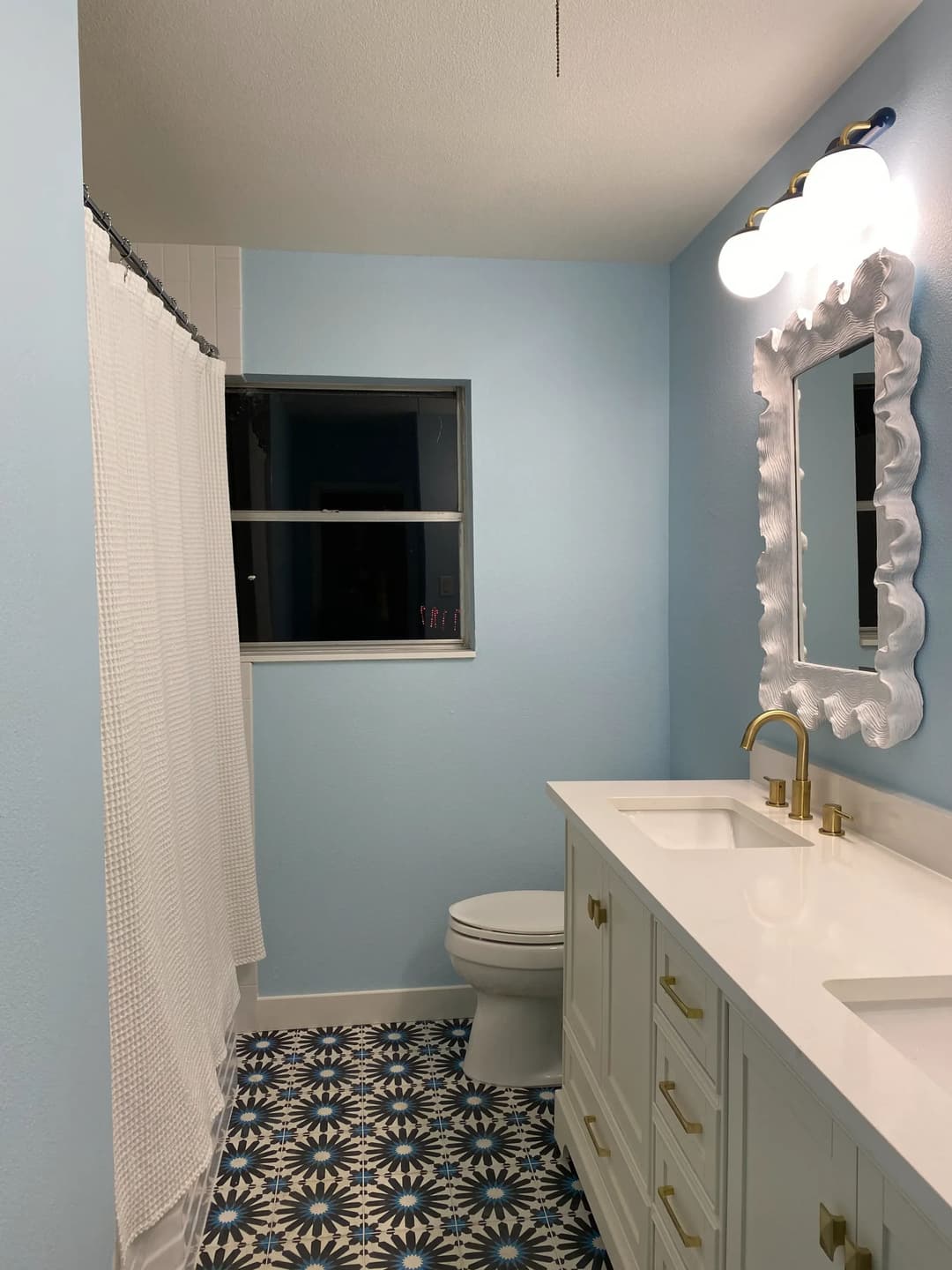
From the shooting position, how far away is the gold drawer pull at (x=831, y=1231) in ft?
3.12

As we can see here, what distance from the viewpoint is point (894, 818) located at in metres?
1.76

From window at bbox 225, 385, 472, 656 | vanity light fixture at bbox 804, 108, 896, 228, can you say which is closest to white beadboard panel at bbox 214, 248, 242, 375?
window at bbox 225, 385, 472, 656

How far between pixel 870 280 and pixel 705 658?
1.26 metres

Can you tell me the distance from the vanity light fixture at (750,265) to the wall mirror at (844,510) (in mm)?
104

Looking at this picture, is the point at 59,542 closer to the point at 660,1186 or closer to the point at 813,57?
the point at 660,1186

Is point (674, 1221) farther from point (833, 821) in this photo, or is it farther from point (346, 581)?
point (346, 581)

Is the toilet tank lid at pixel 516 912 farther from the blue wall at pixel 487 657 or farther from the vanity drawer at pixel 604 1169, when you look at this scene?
the vanity drawer at pixel 604 1169

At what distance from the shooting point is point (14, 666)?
1.03 meters

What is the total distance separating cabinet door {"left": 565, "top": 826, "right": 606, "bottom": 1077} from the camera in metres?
2.01

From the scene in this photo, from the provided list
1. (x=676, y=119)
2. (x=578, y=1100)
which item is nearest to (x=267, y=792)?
(x=578, y=1100)

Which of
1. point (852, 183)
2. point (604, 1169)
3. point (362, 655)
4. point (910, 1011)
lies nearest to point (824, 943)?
point (910, 1011)

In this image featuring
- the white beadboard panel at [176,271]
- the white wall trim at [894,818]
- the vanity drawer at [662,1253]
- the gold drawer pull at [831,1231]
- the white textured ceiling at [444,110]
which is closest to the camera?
the gold drawer pull at [831,1231]

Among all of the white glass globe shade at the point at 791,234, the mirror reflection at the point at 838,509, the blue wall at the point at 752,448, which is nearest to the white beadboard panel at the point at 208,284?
the blue wall at the point at 752,448

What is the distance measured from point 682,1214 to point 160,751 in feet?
3.88
